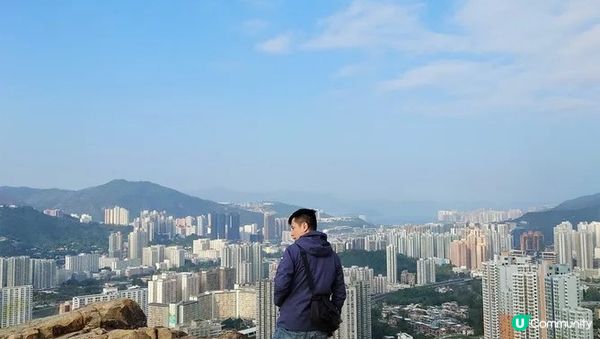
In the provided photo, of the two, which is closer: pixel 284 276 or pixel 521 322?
pixel 284 276

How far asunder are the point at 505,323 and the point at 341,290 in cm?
554

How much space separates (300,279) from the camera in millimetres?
1175

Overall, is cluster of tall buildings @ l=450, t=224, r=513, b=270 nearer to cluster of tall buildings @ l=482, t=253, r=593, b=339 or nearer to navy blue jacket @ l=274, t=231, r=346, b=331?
cluster of tall buildings @ l=482, t=253, r=593, b=339

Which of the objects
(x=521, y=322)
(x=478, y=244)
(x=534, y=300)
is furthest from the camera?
(x=478, y=244)

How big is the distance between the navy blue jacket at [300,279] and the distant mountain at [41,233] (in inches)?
721

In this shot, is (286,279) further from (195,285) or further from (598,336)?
(195,285)

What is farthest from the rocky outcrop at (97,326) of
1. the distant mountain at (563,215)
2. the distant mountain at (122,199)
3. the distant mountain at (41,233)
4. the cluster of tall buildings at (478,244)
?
the distant mountain at (122,199)

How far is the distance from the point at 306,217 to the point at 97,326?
1.05m

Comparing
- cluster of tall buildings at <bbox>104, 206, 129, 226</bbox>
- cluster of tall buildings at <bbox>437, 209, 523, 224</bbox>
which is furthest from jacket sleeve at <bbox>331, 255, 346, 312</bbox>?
cluster of tall buildings at <bbox>104, 206, 129, 226</bbox>

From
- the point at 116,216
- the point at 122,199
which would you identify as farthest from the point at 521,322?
the point at 122,199

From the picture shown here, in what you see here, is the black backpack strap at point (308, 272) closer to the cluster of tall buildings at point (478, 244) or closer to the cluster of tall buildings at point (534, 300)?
the cluster of tall buildings at point (534, 300)

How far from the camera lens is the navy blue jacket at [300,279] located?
117 centimetres

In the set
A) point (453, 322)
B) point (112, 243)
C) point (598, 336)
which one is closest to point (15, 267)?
point (112, 243)

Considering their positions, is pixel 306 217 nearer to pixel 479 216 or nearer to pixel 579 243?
pixel 579 243
